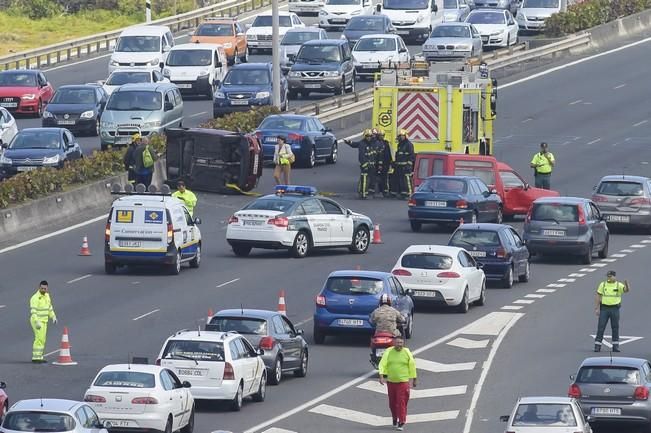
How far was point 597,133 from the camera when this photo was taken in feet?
201

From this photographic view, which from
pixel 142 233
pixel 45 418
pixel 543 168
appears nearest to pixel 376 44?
pixel 543 168

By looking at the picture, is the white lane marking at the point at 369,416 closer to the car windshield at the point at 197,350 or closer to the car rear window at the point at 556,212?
the car windshield at the point at 197,350

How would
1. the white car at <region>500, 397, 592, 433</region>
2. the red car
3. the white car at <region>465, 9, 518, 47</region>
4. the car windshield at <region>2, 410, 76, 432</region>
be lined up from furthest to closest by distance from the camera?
the white car at <region>465, 9, 518, 47</region>, the red car, the white car at <region>500, 397, 592, 433</region>, the car windshield at <region>2, 410, 76, 432</region>

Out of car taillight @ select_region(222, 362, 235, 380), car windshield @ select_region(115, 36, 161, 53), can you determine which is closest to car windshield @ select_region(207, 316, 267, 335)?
car taillight @ select_region(222, 362, 235, 380)

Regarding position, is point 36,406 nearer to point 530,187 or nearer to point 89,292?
point 89,292

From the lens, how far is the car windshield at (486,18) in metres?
76.2

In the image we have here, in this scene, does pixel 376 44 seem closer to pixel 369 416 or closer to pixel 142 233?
pixel 142 233

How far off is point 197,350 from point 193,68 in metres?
37.8

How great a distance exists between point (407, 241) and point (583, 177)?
11.4 m

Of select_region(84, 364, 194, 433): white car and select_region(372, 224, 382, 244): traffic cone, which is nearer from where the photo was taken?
select_region(84, 364, 194, 433): white car

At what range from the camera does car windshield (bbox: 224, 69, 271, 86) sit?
60281 mm

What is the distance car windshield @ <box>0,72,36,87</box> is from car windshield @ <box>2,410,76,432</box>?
38.9 m

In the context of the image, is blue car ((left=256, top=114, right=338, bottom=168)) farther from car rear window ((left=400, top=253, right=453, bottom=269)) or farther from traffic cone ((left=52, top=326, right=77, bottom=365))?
traffic cone ((left=52, top=326, right=77, bottom=365))

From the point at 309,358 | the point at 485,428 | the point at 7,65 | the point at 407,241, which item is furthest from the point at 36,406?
the point at 7,65
